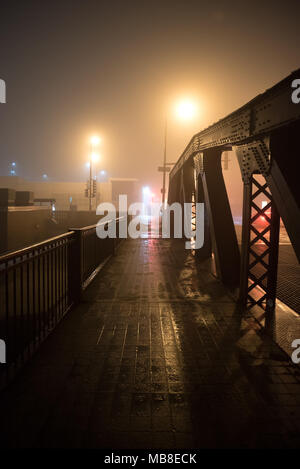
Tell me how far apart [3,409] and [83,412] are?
2.56 feet

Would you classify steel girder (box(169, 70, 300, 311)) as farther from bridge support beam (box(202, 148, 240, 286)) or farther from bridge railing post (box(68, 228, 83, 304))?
bridge railing post (box(68, 228, 83, 304))

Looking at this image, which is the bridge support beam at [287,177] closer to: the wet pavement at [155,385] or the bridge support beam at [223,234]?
the wet pavement at [155,385]

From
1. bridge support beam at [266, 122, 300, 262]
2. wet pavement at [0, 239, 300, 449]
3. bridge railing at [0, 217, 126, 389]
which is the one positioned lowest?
wet pavement at [0, 239, 300, 449]

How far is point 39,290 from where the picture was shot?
424 cm

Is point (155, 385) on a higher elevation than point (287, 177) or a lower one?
lower

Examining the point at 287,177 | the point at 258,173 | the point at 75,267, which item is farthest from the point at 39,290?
the point at 258,173

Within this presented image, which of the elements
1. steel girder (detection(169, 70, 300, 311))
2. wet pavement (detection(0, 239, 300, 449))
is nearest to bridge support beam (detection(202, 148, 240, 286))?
steel girder (detection(169, 70, 300, 311))

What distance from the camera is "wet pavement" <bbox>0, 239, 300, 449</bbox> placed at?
268 cm

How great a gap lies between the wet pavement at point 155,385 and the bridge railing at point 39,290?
0.21 metres

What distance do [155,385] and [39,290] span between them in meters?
2.01

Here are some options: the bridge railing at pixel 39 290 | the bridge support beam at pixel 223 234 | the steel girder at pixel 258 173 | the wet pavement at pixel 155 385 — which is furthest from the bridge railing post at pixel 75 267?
the bridge support beam at pixel 223 234

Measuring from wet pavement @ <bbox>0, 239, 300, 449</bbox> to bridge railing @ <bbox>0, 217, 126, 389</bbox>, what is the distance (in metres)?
0.21

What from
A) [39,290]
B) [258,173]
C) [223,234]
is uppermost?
[258,173]

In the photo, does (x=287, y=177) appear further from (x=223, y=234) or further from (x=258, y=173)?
(x=223, y=234)
